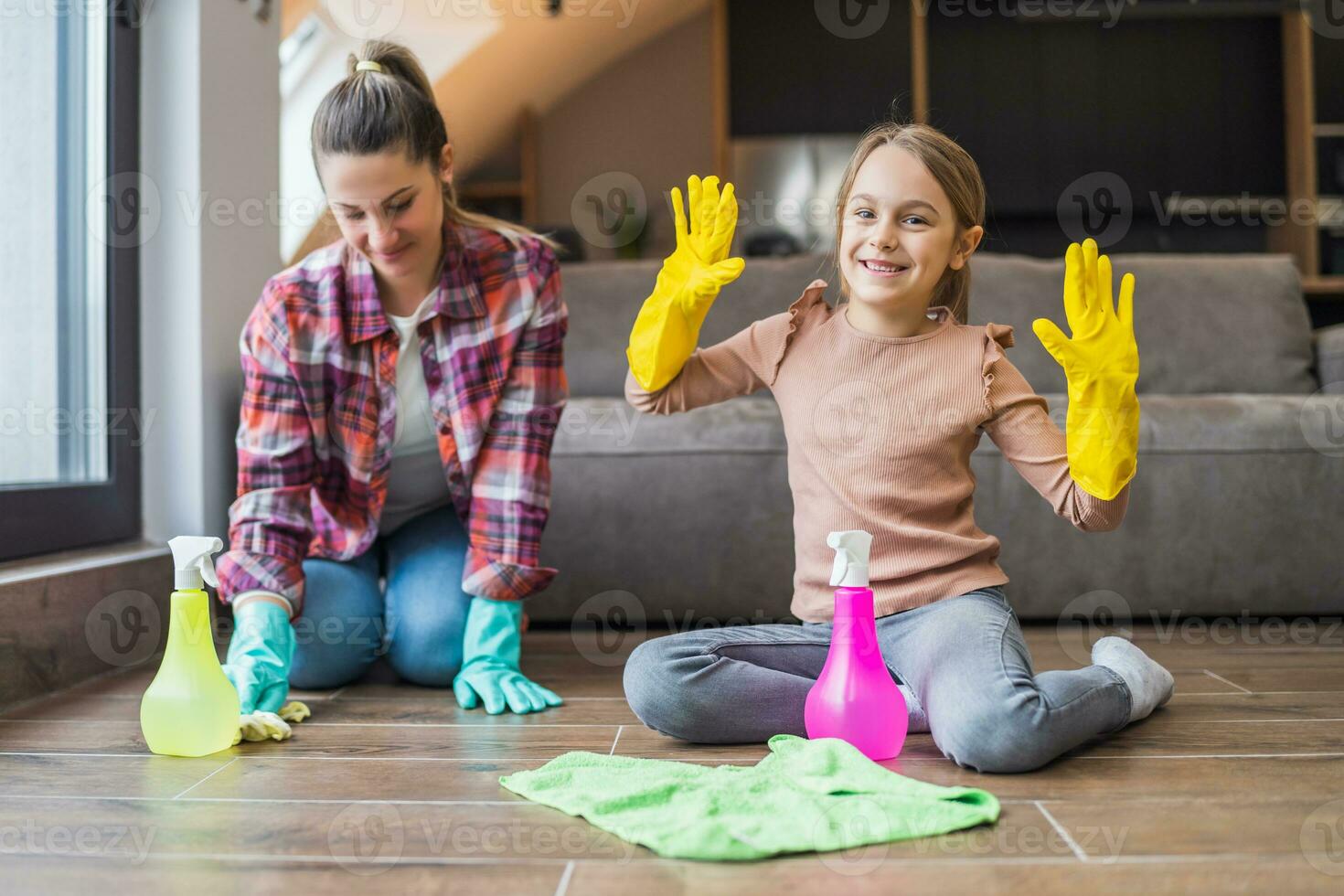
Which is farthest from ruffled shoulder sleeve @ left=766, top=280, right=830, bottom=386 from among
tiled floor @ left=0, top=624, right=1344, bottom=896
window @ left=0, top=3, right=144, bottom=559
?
window @ left=0, top=3, right=144, bottom=559

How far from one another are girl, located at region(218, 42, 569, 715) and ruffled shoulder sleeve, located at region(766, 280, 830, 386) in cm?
36

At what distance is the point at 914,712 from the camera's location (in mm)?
1229

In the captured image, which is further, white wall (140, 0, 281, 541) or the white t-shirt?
white wall (140, 0, 281, 541)

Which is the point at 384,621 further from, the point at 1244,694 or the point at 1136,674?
the point at 1244,694

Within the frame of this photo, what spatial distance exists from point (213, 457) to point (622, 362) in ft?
2.88

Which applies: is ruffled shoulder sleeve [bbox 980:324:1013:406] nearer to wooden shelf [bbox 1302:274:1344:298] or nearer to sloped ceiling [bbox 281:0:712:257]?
sloped ceiling [bbox 281:0:712:257]

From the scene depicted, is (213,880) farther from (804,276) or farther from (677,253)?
(804,276)

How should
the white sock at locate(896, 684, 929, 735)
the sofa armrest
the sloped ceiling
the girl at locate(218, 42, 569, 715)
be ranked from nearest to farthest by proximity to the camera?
the white sock at locate(896, 684, 929, 735) < the girl at locate(218, 42, 569, 715) < the sofa armrest < the sloped ceiling

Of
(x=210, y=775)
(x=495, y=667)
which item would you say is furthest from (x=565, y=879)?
(x=495, y=667)

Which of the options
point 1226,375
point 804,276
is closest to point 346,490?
point 804,276

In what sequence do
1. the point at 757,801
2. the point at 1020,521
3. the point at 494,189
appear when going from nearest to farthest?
the point at 757,801 < the point at 1020,521 < the point at 494,189

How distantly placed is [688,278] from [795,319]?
0.18 meters

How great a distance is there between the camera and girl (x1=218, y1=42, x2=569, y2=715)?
1462 millimetres


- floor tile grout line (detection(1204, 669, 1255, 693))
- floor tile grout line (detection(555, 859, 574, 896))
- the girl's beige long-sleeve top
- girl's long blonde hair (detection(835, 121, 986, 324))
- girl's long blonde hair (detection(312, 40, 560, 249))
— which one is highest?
girl's long blonde hair (detection(312, 40, 560, 249))
